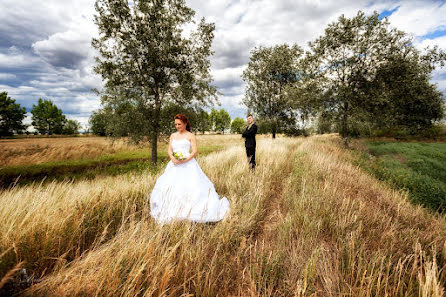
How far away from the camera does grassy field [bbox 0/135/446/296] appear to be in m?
1.60

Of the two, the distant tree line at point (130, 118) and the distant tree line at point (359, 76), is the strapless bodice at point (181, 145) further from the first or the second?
the distant tree line at point (359, 76)

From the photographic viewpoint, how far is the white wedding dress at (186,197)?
10.9 feet

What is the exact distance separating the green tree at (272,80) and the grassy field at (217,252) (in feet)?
68.5

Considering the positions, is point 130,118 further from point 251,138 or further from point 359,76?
point 359,76

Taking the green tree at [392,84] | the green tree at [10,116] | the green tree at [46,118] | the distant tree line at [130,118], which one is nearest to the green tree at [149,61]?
the distant tree line at [130,118]

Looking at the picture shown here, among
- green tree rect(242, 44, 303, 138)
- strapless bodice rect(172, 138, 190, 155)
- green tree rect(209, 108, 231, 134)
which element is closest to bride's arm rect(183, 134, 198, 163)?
strapless bodice rect(172, 138, 190, 155)

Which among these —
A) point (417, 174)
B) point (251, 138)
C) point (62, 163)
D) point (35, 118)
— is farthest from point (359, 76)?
point (35, 118)

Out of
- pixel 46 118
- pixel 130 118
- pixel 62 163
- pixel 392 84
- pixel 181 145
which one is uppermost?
pixel 46 118

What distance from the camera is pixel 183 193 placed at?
12.3 ft

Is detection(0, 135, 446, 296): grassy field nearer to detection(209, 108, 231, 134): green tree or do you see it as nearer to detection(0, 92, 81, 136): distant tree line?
detection(0, 92, 81, 136): distant tree line

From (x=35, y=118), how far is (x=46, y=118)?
8.71ft

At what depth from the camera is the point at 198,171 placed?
13.9ft

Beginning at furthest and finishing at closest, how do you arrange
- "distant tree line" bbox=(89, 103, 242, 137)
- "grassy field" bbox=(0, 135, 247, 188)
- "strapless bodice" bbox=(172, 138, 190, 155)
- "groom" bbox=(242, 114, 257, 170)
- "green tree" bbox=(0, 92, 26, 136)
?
"green tree" bbox=(0, 92, 26, 136), "grassy field" bbox=(0, 135, 247, 188), "distant tree line" bbox=(89, 103, 242, 137), "groom" bbox=(242, 114, 257, 170), "strapless bodice" bbox=(172, 138, 190, 155)

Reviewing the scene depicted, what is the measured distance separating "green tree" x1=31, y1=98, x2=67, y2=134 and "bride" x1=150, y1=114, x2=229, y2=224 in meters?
68.1
